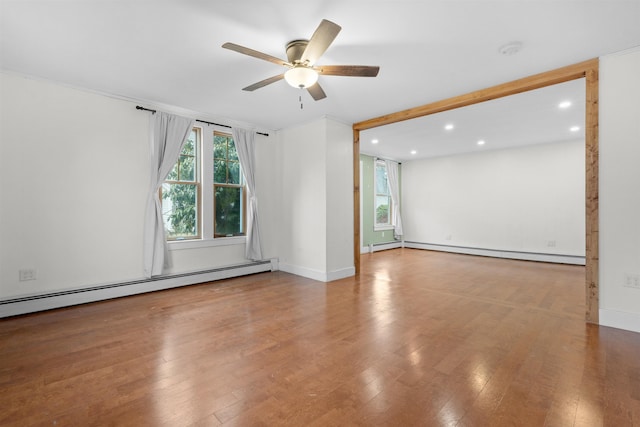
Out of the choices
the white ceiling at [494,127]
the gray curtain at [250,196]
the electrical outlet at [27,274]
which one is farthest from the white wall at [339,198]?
the electrical outlet at [27,274]

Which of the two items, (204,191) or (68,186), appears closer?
(68,186)

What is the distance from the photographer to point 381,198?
8586 mm

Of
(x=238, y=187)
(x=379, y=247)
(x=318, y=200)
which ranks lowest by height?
(x=379, y=247)

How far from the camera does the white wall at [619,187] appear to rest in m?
2.76

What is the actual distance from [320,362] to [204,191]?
11.3 ft

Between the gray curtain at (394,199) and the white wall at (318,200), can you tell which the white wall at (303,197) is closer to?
the white wall at (318,200)

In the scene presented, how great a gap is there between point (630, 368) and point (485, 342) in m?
0.93

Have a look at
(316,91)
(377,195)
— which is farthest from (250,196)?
(377,195)

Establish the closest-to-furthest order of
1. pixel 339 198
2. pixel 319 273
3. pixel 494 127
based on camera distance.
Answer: pixel 319 273 < pixel 339 198 < pixel 494 127

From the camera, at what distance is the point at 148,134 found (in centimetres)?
412

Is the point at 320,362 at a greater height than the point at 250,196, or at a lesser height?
lesser

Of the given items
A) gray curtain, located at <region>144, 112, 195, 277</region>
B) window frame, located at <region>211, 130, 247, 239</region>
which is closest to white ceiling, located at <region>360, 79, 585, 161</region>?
window frame, located at <region>211, 130, 247, 239</region>

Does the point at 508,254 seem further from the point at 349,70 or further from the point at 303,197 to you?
the point at 349,70

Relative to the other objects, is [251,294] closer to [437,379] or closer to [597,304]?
[437,379]
